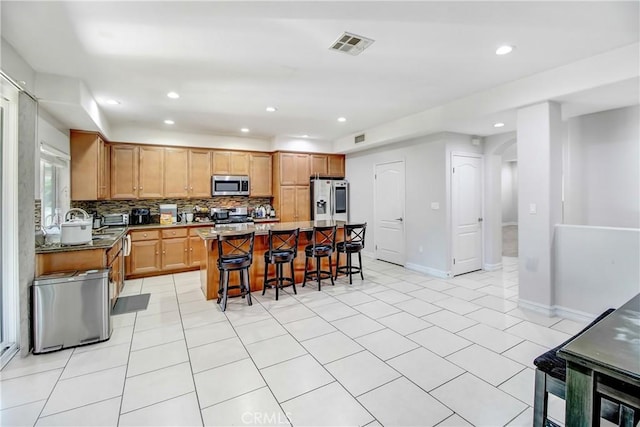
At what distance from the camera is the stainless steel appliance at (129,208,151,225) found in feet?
18.1

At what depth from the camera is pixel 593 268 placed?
3283 mm

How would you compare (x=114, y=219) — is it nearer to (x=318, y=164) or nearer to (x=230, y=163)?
(x=230, y=163)

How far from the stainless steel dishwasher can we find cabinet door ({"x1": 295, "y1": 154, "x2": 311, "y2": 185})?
4324 mm

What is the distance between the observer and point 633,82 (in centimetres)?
285

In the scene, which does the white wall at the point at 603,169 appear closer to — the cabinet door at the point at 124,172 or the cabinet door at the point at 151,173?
the cabinet door at the point at 151,173

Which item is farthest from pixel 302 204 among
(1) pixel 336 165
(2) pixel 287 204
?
(1) pixel 336 165

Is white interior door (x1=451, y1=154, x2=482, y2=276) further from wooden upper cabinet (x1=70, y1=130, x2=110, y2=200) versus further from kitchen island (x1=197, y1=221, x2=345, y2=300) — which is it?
wooden upper cabinet (x1=70, y1=130, x2=110, y2=200)

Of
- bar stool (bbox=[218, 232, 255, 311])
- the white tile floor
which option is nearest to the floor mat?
the white tile floor

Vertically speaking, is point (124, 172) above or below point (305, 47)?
below

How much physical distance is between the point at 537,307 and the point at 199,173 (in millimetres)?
5874

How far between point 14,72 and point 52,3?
1065 millimetres

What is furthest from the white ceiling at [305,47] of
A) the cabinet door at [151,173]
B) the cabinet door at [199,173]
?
the cabinet door at [199,173]

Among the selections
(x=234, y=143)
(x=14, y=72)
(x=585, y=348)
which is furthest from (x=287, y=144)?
(x=585, y=348)

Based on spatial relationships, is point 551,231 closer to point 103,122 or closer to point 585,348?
point 585,348
